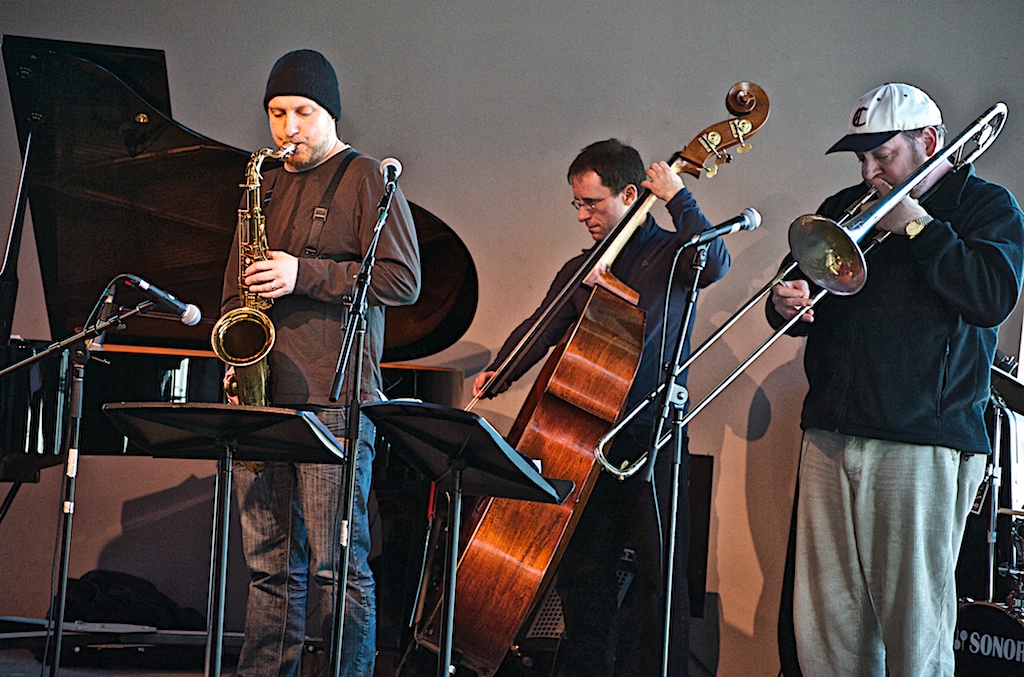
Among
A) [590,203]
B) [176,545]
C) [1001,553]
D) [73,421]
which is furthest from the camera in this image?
[176,545]

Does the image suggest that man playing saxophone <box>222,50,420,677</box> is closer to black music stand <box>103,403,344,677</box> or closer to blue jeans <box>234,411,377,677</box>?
blue jeans <box>234,411,377,677</box>

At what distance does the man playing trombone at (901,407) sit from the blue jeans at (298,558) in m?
1.14

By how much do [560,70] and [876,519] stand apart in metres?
2.46

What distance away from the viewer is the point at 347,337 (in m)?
2.31

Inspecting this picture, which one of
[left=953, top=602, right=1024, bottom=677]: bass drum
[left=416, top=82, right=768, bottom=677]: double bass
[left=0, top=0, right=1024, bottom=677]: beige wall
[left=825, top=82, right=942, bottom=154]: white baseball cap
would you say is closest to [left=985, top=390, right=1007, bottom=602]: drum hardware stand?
[left=953, top=602, right=1024, bottom=677]: bass drum

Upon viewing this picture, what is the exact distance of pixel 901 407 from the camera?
8.32 feet

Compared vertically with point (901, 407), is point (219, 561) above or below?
below

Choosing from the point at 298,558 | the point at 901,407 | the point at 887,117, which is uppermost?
the point at 887,117

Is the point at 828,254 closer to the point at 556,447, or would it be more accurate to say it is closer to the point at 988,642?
the point at 556,447

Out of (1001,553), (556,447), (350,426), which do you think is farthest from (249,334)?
(1001,553)

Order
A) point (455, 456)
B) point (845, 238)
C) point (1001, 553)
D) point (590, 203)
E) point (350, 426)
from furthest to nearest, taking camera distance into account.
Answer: point (1001, 553) → point (590, 203) → point (845, 238) → point (350, 426) → point (455, 456)

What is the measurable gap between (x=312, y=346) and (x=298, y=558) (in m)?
0.59

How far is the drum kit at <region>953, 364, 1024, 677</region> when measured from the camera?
3.03 m

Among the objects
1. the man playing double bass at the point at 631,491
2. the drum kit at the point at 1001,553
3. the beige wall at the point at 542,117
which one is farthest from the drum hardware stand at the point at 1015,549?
the man playing double bass at the point at 631,491
